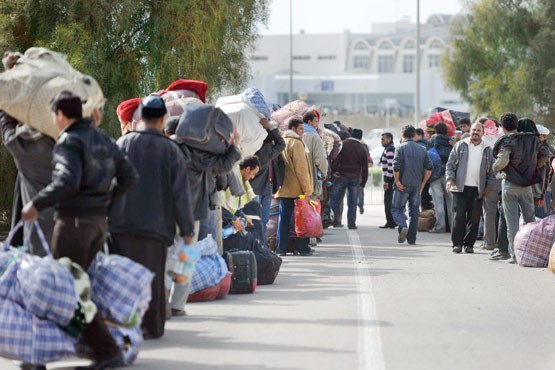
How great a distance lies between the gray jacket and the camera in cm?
2097

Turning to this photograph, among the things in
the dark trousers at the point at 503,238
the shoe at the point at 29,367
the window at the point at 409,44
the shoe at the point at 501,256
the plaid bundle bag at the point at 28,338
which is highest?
the plaid bundle bag at the point at 28,338

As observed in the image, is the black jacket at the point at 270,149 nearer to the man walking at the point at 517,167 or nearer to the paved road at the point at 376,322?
the paved road at the point at 376,322

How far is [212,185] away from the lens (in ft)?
45.4

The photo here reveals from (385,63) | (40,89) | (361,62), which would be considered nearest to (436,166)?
(40,89)

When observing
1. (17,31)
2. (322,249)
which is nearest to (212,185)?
(322,249)

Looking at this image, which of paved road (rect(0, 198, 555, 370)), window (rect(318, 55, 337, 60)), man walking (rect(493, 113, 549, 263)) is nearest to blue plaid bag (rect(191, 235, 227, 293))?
paved road (rect(0, 198, 555, 370))

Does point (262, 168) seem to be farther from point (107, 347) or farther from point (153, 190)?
point (107, 347)

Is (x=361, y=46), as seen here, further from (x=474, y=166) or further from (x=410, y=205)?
(x=474, y=166)

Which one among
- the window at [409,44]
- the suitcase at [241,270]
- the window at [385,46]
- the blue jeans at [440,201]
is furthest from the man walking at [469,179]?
the window at [385,46]

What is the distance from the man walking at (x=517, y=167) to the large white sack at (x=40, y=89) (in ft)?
31.4

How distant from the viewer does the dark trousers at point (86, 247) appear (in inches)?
372

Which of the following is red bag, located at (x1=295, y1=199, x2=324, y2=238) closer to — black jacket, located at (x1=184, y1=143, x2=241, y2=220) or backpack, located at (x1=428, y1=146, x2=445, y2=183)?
backpack, located at (x1=428, y1=146, x2=445, y2=183)

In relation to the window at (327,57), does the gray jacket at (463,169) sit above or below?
above

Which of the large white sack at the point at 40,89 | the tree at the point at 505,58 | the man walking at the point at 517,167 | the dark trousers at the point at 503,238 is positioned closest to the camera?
the large white sack at the point at 40,89
